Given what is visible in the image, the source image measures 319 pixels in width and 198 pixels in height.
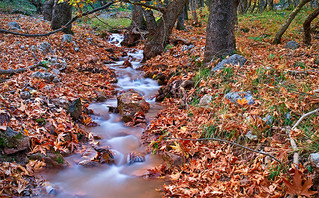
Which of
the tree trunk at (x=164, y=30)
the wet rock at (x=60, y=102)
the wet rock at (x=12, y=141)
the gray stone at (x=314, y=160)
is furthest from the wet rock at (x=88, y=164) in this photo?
the tree trunk at (x=164, y=30)

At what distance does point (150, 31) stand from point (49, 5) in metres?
8.66

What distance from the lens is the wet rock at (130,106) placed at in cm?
537

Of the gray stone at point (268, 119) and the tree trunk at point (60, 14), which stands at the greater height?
the tree trunk at point (60, 14)

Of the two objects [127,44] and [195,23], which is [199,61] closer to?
[127,44]

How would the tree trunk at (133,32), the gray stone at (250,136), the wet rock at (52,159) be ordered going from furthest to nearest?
1. the tree trunk at (133,32)
2. the wet rock at (52,159)
3. the gray stone at (250,136)

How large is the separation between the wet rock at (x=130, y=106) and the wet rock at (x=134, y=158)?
1392mm

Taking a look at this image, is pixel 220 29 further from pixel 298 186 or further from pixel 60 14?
pixel 60 14

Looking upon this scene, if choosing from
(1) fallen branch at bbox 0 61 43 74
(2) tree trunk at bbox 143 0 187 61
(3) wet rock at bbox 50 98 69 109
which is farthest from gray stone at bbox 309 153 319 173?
(2) tree trunk at bbox 143 0 187 61

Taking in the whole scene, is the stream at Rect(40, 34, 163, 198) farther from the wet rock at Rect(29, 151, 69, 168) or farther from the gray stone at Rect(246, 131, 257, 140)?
the gray stone at Rect(246, 131, 257, 140)

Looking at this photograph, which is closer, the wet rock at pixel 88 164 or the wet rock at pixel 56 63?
the wet rock at pixel 88 164

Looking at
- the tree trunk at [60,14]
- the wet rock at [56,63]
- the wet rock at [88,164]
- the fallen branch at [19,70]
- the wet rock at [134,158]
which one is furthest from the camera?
the tree trunk at [60,14]

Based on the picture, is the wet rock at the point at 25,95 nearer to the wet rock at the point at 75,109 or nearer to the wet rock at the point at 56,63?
the wet rock at the point at 75,109

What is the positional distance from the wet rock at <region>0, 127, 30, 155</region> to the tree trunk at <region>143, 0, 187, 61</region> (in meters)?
7.16

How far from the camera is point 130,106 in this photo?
5551 mm
